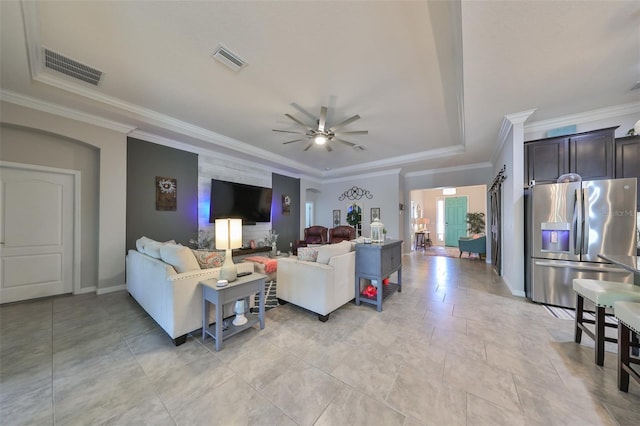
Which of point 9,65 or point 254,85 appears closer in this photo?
point 9,65

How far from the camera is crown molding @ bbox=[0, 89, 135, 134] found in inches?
109

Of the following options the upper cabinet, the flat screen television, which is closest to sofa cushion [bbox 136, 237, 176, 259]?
the flat screen television

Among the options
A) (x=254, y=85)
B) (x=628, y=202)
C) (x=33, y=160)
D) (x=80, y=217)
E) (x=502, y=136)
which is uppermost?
(x=254, y=85)

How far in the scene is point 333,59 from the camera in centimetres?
227

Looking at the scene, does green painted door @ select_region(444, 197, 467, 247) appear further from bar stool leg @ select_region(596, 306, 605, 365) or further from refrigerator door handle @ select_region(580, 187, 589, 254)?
bar stool leg @ select_region(596, 306, 605, 365)

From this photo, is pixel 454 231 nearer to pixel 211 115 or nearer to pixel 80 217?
pixel 211 115

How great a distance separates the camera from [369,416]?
1.28m

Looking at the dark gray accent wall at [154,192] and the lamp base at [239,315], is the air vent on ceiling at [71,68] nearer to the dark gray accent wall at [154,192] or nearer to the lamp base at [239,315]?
the dark gray accent wall at [154,192]

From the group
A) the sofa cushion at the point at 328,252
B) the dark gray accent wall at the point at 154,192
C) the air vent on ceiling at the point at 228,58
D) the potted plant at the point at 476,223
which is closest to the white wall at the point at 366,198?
the potted plant at the point at 476,223

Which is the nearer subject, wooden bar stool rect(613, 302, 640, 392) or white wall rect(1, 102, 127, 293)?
wooden bar stool rect(613, 302, 640, 392)

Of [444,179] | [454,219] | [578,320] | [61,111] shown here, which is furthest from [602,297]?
[454,219]

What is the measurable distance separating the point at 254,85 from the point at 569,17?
2.98 metres

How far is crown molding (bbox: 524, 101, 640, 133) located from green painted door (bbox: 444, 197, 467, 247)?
19.8 ft

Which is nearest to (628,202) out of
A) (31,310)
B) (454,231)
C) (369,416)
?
(369,416)
